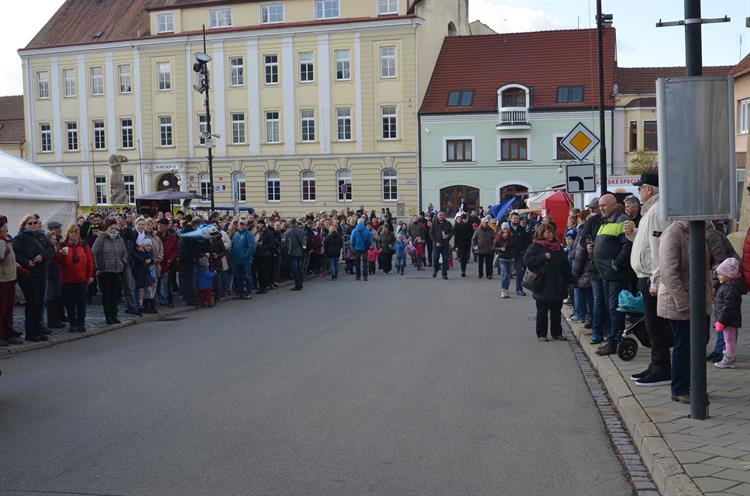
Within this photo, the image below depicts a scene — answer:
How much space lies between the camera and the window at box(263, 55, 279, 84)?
183ft

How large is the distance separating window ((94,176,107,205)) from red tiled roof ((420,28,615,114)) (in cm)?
2257

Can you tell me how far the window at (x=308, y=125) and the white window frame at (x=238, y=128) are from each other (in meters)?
3.80

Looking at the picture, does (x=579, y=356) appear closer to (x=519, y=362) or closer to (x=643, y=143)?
(x=519, y=362)

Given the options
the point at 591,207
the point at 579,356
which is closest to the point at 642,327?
the point at 579,356

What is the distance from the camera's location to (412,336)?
44.2ft

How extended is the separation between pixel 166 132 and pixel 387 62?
50.2ft

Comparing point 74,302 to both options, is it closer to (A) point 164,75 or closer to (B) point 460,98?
(B) point 460,98

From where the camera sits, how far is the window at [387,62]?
53.9 metres

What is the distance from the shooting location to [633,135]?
51.8 metres

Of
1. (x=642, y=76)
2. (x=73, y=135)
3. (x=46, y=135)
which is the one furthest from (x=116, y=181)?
(x=642, y=76)

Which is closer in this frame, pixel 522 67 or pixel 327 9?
pixel 522 67

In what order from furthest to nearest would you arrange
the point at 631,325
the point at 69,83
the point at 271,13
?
1. the point at 69,83
2. the point at 271,13
3. the point at 631,325

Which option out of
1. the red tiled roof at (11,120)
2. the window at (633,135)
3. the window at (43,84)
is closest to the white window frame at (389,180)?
the window at (633,135)

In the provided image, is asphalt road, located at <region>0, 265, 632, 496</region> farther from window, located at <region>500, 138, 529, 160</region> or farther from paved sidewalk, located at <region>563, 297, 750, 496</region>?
window, located at <region>500, 138, 529, 160</region>
